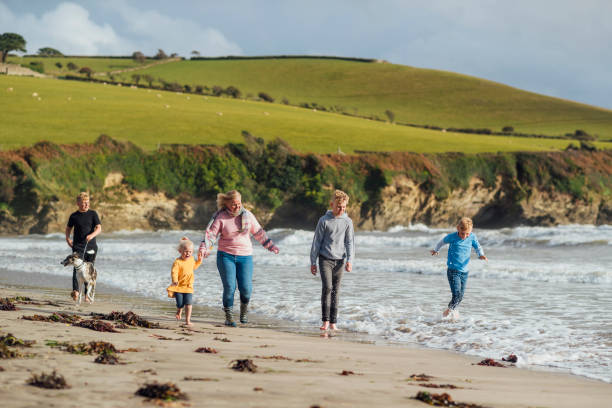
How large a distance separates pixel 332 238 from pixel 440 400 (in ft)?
16.8

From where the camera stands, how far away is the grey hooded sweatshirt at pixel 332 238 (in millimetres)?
10094

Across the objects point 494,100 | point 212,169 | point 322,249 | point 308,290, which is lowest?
point 308,290

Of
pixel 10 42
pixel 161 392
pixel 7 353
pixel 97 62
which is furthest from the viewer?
pixel 97 62

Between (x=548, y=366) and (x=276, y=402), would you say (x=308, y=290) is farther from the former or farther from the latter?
(x=276, y=402)

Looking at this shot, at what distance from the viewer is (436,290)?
15078 millimetres

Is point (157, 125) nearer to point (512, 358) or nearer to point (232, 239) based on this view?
point (232, 239)

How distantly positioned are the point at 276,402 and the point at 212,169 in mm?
33494

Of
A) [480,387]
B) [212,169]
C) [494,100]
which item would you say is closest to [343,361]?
[480,387]

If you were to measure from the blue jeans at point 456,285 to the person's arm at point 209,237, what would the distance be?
413 centimetres

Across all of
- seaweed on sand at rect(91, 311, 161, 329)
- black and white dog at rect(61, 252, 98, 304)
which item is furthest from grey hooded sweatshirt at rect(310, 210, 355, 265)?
black and white dog at rect(61, 252, 98, 304)

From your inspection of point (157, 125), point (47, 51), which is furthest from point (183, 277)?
point (47, 51)

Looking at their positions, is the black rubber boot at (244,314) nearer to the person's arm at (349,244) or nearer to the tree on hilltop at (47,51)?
the person's arm at (349,244)

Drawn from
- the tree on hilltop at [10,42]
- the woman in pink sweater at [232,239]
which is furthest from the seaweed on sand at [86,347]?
the tree on hilltop at [10,42]

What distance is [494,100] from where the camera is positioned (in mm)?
99938
